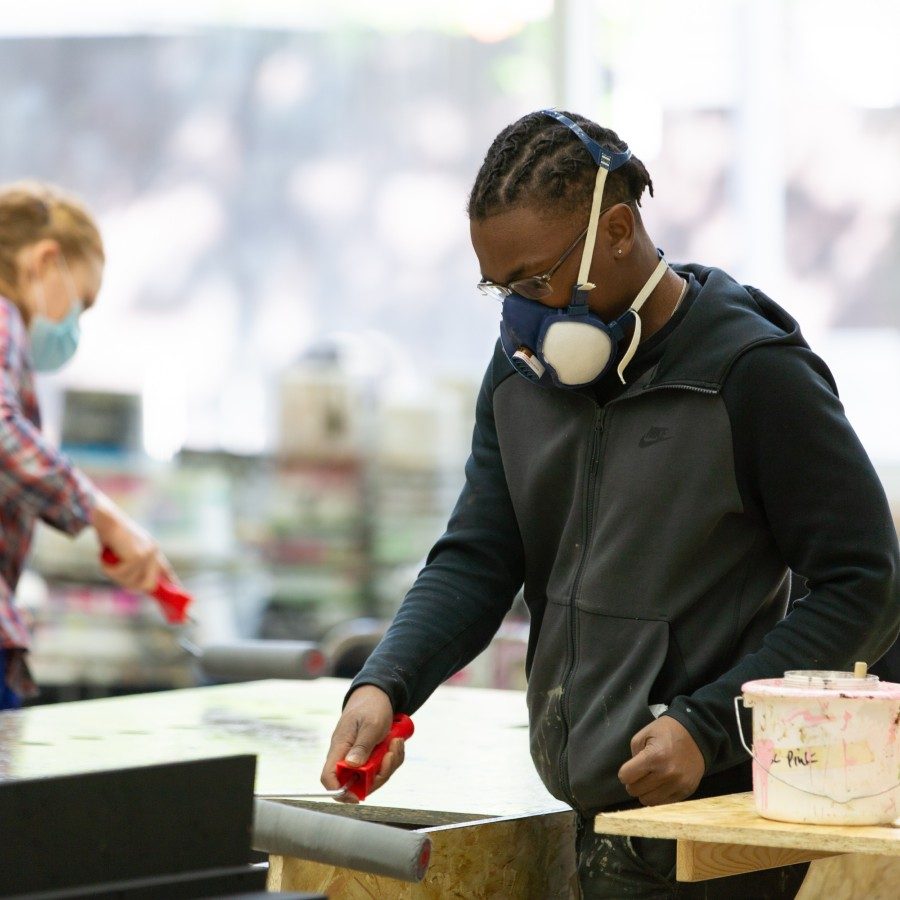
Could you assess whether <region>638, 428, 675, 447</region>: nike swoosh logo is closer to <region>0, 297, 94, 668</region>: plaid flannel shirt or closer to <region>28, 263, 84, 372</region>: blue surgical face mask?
<region>0, 297, 94, 668</region>: plaid flannel shirt

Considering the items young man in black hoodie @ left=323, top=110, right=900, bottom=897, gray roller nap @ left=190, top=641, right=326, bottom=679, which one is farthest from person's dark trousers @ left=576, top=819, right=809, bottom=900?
gray roller nap @ left=190, top=641, right=326, bottom=679

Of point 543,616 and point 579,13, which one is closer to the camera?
point 543,616

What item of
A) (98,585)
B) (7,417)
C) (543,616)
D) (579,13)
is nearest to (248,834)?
(543,616)

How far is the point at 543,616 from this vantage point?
1.64 meters

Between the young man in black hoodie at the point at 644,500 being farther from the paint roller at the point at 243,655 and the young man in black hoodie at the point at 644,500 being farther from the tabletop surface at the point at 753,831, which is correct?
the paint roller at the point at 243,655

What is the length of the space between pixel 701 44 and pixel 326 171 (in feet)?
4.61

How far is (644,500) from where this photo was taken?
5.00ft

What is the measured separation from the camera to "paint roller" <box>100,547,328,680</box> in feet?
9.53

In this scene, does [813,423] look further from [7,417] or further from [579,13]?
[579,13]

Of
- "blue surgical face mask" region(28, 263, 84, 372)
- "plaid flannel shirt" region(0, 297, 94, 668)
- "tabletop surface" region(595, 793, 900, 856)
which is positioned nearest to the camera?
"tabletop surface" region(595, 793, 900, 856)

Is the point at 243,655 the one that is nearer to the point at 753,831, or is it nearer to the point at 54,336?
the point at 54,336

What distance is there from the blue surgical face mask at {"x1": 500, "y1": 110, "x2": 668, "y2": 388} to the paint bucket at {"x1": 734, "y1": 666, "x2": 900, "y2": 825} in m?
0.39

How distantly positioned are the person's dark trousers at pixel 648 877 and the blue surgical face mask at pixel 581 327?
469mm

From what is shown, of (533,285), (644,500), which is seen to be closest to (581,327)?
(533,285)
